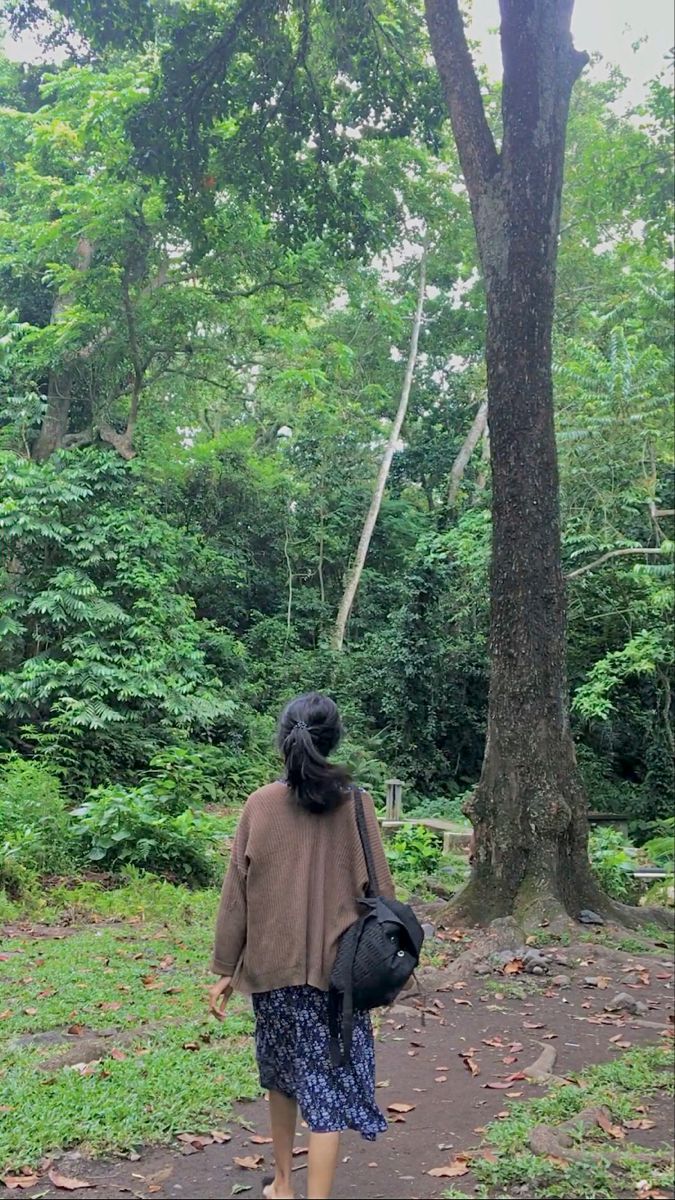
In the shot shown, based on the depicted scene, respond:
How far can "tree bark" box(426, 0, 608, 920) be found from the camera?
6.48 meters

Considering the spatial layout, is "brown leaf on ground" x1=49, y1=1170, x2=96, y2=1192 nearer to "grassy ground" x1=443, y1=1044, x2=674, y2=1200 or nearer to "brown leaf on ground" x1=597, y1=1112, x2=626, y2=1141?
"grassy ground" x1=443, y1=1044, x2=674, y2=1200

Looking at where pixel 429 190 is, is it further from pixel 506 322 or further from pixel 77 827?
pixel 77 827

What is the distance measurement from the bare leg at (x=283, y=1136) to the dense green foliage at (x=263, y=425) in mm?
6030

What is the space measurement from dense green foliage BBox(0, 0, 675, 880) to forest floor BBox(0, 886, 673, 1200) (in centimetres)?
338

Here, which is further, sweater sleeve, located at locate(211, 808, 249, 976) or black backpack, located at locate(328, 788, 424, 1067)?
sweater sleeve, located at locate(211, 808, 249, 976)

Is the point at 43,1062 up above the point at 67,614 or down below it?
below

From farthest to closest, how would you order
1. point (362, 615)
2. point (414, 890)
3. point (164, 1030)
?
point (362, 615), point (414, 890), point (164, 1030)

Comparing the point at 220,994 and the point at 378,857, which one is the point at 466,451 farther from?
the point at 220,994

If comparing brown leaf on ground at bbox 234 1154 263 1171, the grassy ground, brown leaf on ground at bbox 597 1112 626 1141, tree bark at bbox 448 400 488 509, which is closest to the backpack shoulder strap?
the grassy ground

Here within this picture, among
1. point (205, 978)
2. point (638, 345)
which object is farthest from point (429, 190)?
point (205, 978)

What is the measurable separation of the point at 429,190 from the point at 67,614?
1210 centimetres

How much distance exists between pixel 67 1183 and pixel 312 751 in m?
1.73

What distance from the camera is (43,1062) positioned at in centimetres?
→ 410

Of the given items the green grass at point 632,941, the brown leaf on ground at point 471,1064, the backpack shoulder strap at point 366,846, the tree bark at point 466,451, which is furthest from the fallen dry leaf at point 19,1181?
the tree bark at point 466,451
